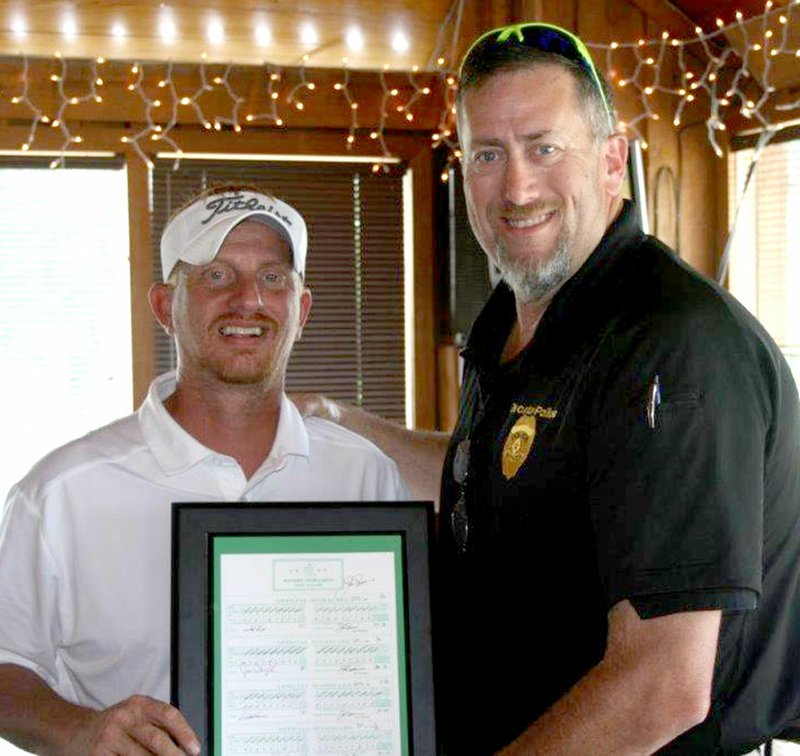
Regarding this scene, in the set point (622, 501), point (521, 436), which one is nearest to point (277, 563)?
point (521, 436)

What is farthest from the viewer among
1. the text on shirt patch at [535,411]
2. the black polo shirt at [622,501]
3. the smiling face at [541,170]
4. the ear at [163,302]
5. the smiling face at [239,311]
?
the ear at [163,302]

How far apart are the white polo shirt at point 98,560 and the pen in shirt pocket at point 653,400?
0.74 meters

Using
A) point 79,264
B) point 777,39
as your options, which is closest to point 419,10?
point 777,39

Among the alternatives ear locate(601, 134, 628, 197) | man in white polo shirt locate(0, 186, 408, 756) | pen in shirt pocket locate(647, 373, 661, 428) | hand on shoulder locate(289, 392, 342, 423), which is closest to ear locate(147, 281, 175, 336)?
man in white polo shirt locate(0, 186, 408, 756)

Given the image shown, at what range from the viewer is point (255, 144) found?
3984 millimetres

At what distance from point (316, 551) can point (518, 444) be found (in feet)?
1.06

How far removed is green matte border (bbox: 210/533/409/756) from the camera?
5.03ft

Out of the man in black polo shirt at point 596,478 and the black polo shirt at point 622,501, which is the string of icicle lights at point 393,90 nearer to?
the man in black polo shirt at point 596,478

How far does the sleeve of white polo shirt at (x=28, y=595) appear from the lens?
1.65 metres

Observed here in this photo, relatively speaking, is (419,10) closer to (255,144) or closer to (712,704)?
(255,144)

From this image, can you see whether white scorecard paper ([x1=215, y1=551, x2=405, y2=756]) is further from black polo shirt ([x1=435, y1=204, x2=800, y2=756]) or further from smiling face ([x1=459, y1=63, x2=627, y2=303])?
smiling face ([x1=459, y1=63, x2=627, y2=303])

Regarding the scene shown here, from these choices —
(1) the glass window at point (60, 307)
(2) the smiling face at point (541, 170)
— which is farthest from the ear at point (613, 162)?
(1) the glass window at point (60, 307)

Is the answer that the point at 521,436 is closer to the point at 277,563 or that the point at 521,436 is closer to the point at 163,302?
the point at 277,563

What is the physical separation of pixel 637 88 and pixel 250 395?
2.50 meters
